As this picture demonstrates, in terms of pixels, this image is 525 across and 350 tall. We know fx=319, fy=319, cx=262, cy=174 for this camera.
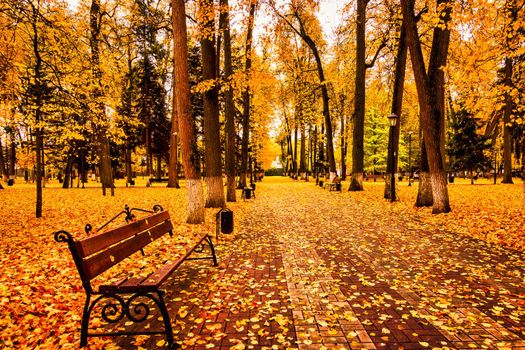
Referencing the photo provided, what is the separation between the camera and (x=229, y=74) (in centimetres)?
1501

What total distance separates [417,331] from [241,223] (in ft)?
24.3

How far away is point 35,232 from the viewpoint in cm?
870

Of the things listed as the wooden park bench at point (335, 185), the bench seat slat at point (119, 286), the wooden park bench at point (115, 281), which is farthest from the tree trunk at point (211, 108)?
the wooden park bench at point (335, 185)

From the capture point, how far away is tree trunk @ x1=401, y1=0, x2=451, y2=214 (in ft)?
35.8

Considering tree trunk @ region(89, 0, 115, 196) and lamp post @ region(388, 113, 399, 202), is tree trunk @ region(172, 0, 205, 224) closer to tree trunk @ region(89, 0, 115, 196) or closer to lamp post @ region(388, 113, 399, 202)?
tree trunk @ region(89, 0, 115, 196)

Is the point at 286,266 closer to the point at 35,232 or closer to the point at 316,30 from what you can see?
the point at 35,232

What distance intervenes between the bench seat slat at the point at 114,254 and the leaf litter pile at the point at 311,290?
2.50 feet

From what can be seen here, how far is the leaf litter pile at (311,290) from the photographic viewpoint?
3.37m

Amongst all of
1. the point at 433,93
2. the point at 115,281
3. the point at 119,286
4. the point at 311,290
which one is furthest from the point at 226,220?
the point at 433,93

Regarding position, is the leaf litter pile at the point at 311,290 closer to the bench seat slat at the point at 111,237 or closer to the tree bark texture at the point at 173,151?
the bench seat slat at the point at 111,237

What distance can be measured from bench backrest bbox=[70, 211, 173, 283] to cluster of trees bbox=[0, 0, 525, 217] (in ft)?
13.1

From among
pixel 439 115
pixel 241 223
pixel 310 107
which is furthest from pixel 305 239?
pixel 310 107

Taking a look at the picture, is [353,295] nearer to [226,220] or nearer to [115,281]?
[115,281]

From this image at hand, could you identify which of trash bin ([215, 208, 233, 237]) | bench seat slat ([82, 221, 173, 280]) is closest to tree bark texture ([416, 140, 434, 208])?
trash bin ([215, 208, 233, 237])
